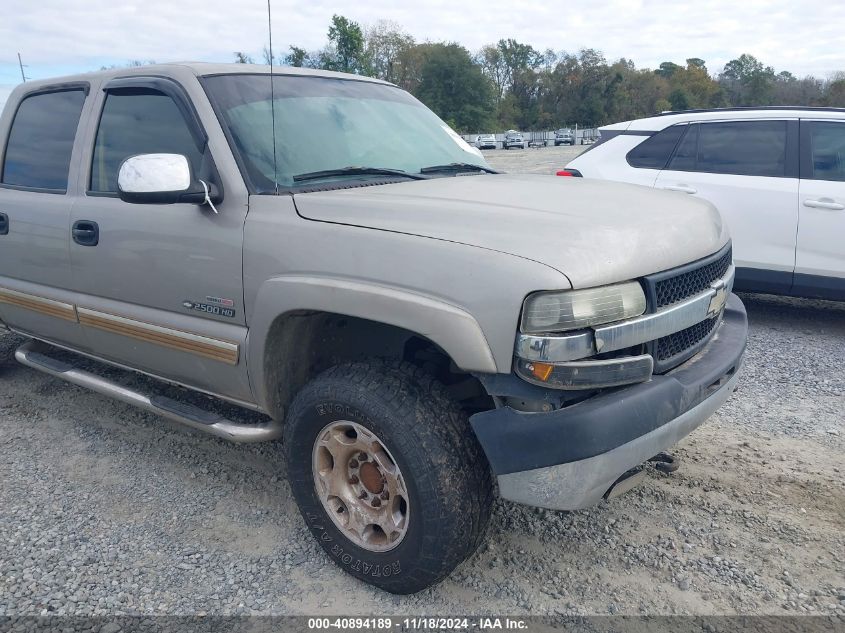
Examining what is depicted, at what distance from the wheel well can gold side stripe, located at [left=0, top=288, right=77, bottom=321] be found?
1.47m

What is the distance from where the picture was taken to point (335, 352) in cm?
291

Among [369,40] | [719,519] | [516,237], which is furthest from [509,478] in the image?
[369,40]

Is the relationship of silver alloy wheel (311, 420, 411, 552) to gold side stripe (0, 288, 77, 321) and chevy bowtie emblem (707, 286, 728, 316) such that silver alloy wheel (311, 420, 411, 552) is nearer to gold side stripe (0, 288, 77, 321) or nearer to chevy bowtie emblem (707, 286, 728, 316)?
chevy bowtie emblem (707, 286, 728, 316)

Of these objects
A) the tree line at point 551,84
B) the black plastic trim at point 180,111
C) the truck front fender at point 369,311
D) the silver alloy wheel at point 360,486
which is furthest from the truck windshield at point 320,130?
the tree line at point 551,84

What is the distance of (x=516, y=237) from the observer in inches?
87.3

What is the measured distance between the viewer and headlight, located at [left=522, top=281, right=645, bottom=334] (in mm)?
2080

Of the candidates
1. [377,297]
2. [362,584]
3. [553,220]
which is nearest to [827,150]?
[553,220]

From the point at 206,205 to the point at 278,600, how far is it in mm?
1592

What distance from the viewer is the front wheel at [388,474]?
228 centimetres

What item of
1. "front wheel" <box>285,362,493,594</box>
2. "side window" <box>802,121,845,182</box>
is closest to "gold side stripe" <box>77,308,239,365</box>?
"front wheel" <box>285,362,493,594</box>

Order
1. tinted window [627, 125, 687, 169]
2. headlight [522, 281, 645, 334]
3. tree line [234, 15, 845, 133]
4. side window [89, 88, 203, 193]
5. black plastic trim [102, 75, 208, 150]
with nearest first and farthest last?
headlight [522, 281, 645, 334], black plastic trim [102, 75, 208, 150], side window [89, 88, 203, 193], tinted window [627, 125, 687, 169], tree line [234, 15, 845, 133]

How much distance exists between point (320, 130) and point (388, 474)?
162 centimetres

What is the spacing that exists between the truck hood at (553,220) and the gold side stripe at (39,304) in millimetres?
1709

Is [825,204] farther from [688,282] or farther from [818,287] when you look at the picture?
[688,282]
